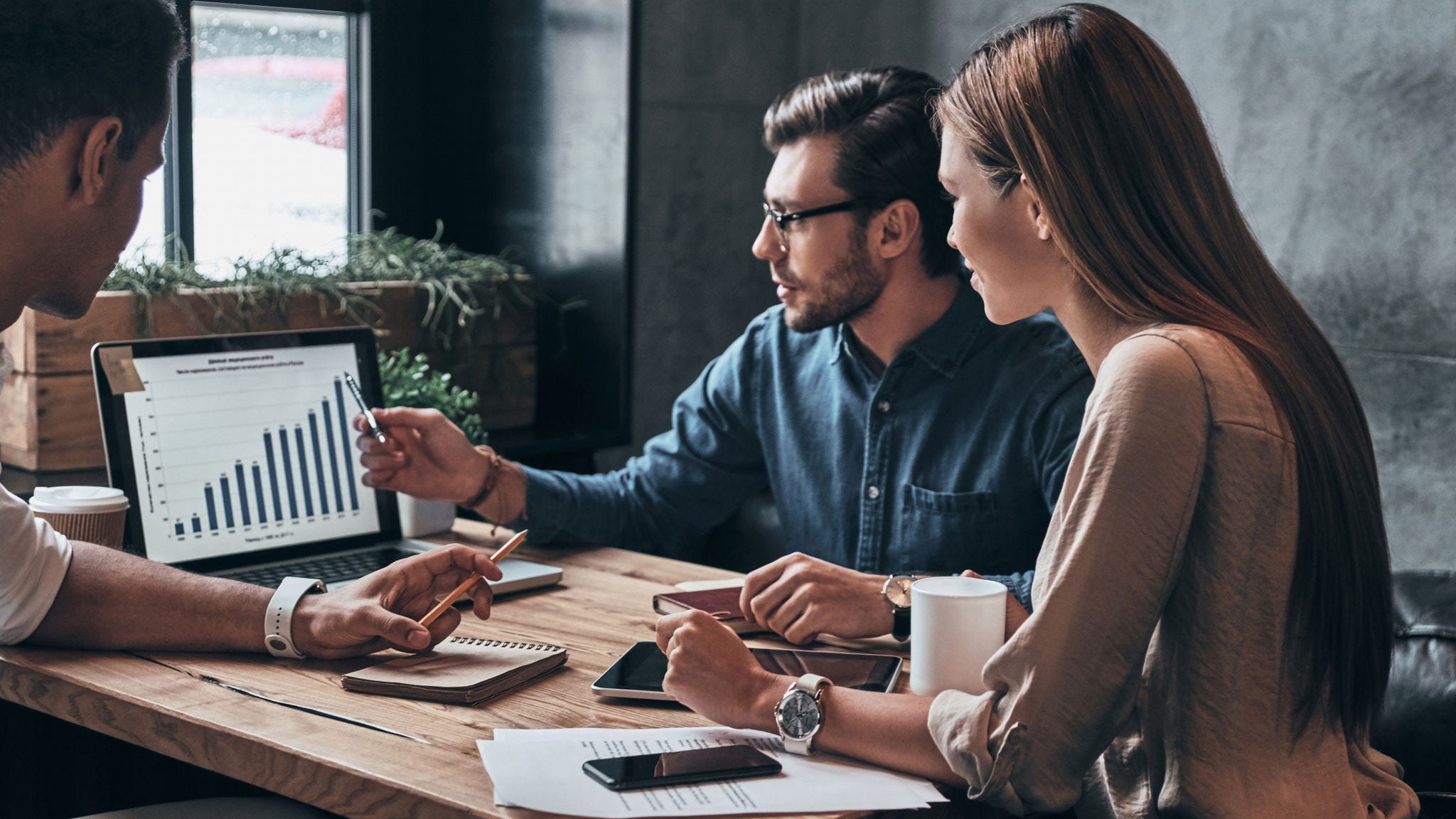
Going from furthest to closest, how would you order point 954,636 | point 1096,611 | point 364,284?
point 364,284 < point 954,636 < point 1096,611

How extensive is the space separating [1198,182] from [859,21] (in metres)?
2.13

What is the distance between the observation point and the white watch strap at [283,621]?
60.2 inches

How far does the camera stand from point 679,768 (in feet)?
4.05

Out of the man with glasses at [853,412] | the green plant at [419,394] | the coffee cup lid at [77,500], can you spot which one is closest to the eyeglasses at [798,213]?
the man with glasses at [853,412]

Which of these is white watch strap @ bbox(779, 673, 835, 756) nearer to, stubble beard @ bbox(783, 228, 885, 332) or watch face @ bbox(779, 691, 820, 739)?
watch face @ bbox(779, 691, 820, 739)

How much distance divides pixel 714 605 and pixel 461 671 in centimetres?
39

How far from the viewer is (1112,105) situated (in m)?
1.32

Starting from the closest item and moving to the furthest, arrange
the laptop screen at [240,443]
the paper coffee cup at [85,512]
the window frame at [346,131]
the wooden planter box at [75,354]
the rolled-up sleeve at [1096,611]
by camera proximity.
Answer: the rolled-up sleeve at [1096,611] < the paper coffee cup at [85,512] < the laptop screen at [240,443] < the wooden planter box at [75,354] < the window frame at [346,131]

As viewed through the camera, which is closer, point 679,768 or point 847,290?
point 679,768

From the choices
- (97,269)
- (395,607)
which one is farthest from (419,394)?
(97,269)

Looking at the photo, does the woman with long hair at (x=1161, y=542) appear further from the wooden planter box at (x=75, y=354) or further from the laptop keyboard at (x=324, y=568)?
the wooden planter box at (x=75, y=354)

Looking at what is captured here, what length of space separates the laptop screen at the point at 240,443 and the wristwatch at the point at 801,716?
0.96 metres

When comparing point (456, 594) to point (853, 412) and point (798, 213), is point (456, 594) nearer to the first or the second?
point (853, 412)

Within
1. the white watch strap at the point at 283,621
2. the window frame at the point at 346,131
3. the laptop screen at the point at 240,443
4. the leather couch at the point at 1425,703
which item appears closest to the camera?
the white watch strap at the point at 283,621
